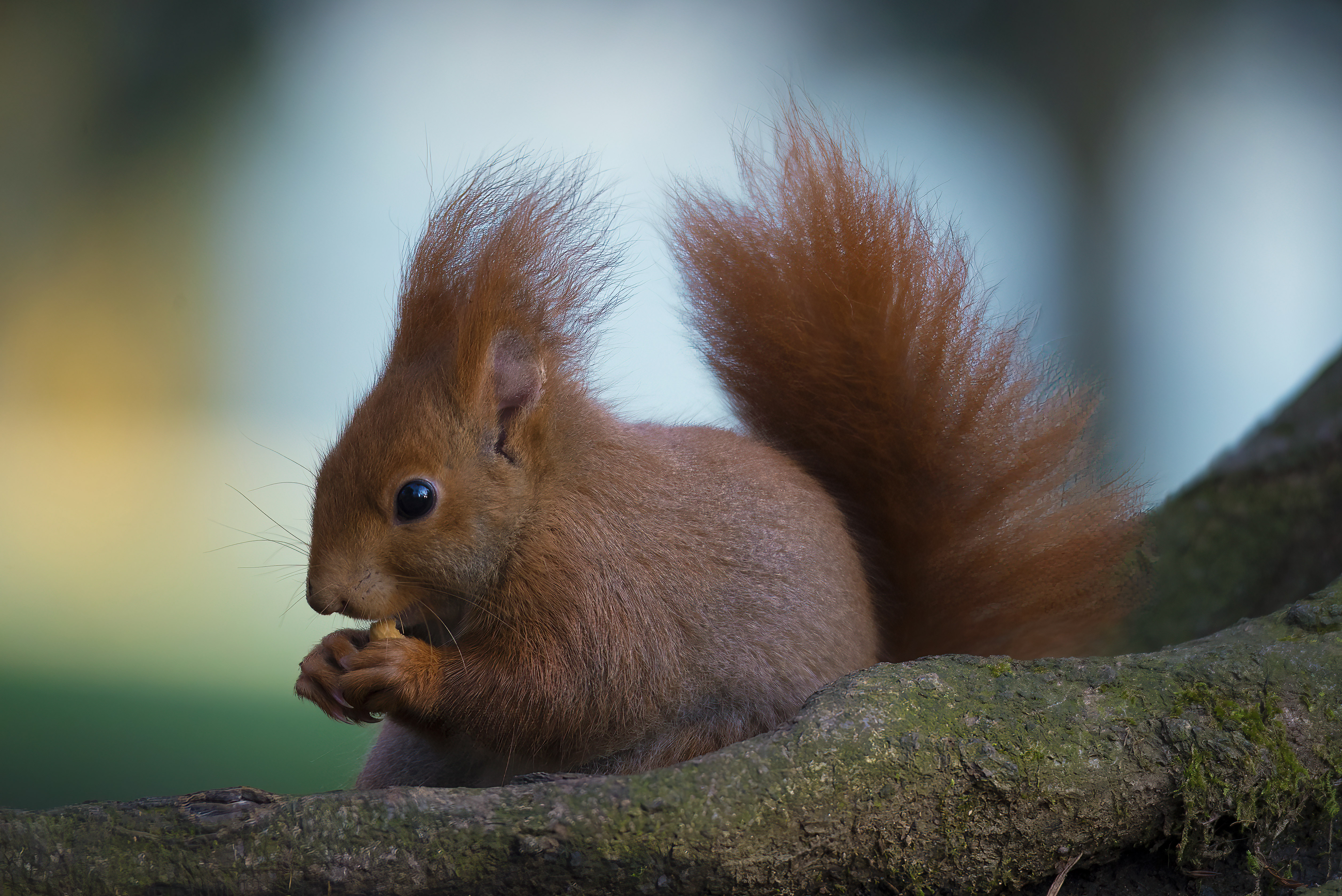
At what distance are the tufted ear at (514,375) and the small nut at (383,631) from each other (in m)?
0.29

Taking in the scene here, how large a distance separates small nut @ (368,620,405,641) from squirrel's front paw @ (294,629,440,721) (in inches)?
0.5

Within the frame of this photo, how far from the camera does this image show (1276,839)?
1.04 meters

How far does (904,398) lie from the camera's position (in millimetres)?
1533

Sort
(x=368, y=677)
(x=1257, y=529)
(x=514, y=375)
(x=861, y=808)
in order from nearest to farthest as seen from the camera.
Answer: (x=861, y=808) < (x=368, y=677) < (x=514, y=375) < (x=1257, y=529)

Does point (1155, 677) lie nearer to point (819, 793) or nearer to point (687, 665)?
point (819, 793)

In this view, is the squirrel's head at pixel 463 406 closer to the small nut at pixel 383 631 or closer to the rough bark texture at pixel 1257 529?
the small nut at pixel 383 631

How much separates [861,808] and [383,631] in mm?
639

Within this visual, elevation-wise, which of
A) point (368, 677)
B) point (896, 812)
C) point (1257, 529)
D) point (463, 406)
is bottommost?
point (896, 812)

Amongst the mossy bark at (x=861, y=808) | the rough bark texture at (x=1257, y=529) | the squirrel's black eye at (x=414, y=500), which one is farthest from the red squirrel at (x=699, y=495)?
the rough bark texture at (x=1257, y=529)

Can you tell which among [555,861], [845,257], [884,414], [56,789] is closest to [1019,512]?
[884,414]

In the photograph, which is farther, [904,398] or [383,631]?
[904,398]

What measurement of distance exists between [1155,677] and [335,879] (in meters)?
0.83

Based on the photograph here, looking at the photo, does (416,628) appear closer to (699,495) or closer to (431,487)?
(431,487)

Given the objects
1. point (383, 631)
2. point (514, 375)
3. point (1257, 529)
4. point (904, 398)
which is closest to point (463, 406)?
point (514, 375)
